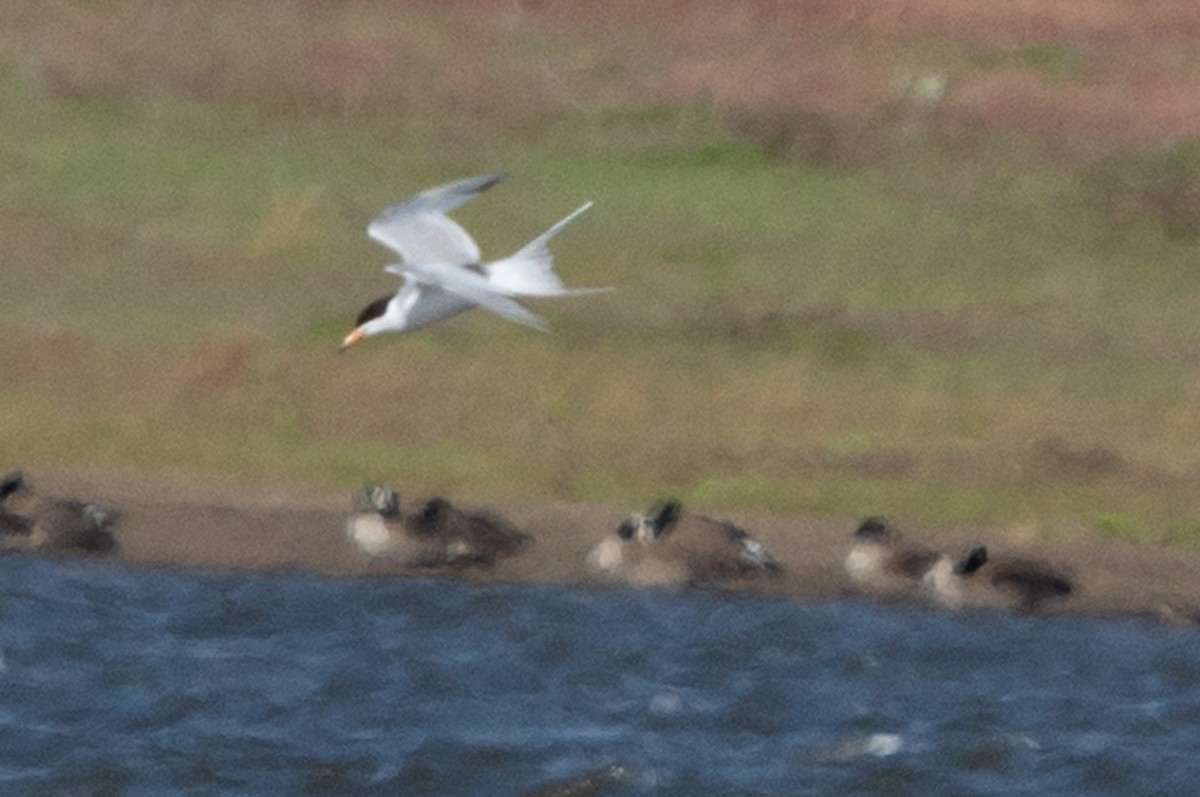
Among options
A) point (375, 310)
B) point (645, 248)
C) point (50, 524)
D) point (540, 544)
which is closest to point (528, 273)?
point (375, 310)

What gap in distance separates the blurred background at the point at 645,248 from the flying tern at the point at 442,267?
2624 millimetres

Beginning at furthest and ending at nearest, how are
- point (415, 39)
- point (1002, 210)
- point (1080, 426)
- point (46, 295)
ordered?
point (415, 39), point (1002, 210), point (46, 295), point (1080, 426)

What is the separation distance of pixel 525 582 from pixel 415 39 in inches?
644

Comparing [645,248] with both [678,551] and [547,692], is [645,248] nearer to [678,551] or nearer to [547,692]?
[678,551]

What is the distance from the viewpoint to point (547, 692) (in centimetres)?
1850

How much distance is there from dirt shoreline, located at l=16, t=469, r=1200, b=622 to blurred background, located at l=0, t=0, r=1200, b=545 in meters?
0.31

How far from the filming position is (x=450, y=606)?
20.3m

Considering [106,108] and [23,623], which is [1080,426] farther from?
[106,108]

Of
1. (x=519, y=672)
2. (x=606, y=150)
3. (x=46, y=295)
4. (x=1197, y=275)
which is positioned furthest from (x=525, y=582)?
(x=606, y=150)

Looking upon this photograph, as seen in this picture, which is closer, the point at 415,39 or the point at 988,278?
the point at 988,278

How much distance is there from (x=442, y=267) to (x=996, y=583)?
403 centimetres

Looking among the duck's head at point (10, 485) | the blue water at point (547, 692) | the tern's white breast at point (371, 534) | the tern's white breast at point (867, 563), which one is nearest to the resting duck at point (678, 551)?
the blue water at point (547, 692)

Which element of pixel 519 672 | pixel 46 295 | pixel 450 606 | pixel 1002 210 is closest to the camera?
pixel 519 672

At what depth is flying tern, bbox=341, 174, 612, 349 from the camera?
1803 cm
